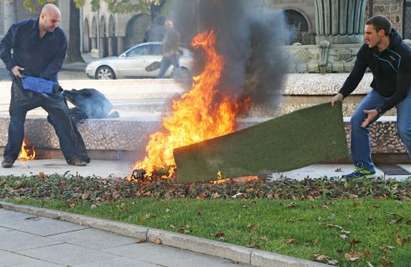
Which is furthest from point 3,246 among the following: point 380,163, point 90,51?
point 90,51

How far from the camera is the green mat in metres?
7.72

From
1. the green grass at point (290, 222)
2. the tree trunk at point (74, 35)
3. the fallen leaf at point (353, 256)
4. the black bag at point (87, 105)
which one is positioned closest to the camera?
the fallen leaf at point (353, 256)

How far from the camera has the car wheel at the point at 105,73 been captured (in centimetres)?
3080

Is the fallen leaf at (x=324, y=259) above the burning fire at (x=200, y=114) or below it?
below

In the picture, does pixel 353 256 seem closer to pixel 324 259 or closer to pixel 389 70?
pixel 324 259

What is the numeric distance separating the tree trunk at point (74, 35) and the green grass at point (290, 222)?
99.9 feet

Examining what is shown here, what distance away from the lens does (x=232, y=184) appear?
7797 mm

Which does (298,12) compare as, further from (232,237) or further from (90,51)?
(232,237)

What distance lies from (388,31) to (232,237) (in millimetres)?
3013

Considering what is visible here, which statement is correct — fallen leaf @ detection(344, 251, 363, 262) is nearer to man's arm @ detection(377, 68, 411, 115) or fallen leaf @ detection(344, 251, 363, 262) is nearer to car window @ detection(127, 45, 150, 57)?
man's arm @ detection(377, 68, 411, 115)

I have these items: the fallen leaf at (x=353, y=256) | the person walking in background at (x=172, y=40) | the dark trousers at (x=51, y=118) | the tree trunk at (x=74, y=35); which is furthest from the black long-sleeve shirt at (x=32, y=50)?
the tree trunk at (x=74, y=35)

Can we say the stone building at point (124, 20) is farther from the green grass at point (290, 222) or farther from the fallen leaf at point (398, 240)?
the fallen leaf at point (398, 240)

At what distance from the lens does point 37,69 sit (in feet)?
32.7

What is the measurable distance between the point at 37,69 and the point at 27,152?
149 cm
